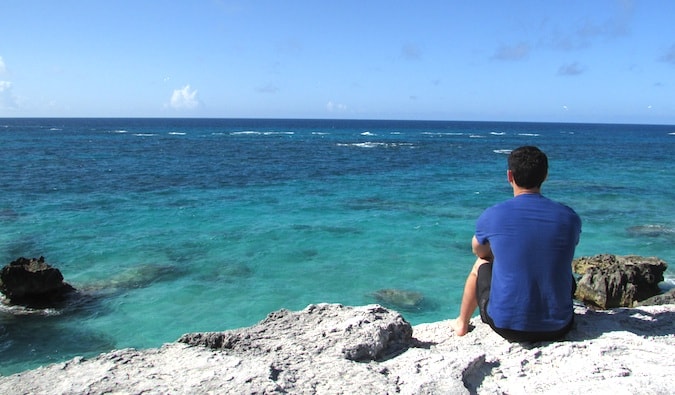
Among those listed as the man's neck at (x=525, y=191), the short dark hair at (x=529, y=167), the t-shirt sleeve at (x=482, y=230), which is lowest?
the t-shirt sleeve at (x=482, y=230)

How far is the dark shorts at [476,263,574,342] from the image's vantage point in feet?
13.8

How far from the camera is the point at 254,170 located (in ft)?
115

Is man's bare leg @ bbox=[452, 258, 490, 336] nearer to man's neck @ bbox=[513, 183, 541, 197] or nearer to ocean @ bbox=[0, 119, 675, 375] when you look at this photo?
man's neck @ bbox=[513, 183, 541, 197]

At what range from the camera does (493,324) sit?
14.2 ft

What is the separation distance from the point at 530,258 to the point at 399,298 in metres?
7.66

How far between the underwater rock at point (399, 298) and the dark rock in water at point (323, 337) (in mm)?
6521

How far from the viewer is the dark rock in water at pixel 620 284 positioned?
34.7 feet

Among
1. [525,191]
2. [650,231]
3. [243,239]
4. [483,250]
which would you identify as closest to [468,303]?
[483,250]

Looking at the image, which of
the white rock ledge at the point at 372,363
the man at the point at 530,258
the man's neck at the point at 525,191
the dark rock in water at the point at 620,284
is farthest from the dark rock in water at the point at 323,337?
the dark rock in water at the point at 620,284

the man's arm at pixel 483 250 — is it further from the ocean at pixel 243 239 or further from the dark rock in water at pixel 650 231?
the dark rock in water at pixel 650 231

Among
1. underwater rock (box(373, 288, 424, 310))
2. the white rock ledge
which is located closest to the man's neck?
the white rock ledge

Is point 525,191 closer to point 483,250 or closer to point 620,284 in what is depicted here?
point 483,250

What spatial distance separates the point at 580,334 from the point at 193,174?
30.3m

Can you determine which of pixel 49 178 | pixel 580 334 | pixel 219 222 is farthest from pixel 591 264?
pixel 49 178
